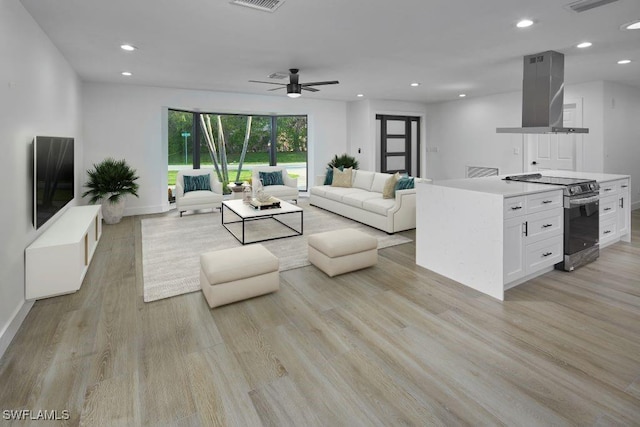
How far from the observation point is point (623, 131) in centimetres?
657

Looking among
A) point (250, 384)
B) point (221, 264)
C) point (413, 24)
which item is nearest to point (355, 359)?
point (250, 384)

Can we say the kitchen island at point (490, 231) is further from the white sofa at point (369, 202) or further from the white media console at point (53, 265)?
the white media console at point (53, 265)

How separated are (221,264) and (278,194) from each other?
170 inches

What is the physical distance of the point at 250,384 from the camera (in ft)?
6.57

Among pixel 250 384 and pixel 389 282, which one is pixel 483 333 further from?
pixel 250 384

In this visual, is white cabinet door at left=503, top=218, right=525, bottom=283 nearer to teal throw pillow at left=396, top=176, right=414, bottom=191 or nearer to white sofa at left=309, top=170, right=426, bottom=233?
white sofa at left=309, top=170, right=426, bottom=233

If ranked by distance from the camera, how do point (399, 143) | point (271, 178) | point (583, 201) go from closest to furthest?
1. point (583, 201)
2. point (271, 178)
3. point (399, 143)

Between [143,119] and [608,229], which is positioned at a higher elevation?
[143,119]

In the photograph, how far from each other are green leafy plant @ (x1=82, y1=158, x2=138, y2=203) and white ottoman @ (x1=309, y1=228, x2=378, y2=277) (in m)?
4.08

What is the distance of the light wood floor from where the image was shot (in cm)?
180

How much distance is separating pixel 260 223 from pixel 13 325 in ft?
12.4

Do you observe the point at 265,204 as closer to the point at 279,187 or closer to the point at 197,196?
the point at 197,196

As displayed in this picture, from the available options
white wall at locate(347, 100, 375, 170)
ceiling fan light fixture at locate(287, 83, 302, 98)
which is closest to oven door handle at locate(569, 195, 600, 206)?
ceiling fan light fixture at locate(287, 83, 302, 98)

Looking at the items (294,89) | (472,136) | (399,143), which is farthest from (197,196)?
(472,136)
